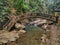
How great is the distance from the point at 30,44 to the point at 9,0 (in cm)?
859

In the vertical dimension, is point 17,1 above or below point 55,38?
above

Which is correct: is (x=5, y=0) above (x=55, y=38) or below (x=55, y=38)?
above

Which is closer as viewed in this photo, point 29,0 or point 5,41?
point 5,41

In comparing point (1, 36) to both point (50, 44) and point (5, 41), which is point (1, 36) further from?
point (50, 44)

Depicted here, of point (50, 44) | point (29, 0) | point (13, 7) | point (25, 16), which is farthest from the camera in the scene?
point (29, 0)

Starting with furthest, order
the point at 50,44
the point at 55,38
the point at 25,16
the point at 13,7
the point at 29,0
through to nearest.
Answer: the point at 29,0 < the point at 13,7 < the point at 25,16 < the point at 55,38 < the point at 50,44

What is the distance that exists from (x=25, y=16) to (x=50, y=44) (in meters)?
5.73

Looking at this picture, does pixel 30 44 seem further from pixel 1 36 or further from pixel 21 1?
pixel 21 1

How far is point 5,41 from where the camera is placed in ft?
26.2

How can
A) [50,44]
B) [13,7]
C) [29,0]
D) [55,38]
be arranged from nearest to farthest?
[50,44] < [55,38] < [13,7] < [29,0]

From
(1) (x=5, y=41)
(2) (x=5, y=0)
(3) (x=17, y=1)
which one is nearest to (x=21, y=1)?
(3) (x=17, y=1)

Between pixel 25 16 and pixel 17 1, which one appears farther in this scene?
pixel 17 1

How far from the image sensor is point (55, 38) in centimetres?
914

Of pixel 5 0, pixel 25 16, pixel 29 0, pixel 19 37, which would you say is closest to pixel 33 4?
pixel 29 0
